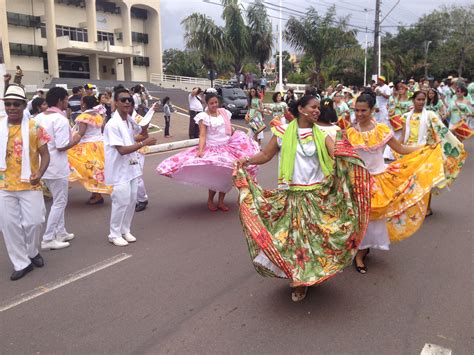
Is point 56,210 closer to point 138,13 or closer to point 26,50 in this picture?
point 26,50

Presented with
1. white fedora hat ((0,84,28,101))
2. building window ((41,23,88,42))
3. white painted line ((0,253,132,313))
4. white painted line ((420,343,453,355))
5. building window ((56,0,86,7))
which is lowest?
white painted line ((420,343,453,355))

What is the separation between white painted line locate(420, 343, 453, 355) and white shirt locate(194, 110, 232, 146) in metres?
4.41

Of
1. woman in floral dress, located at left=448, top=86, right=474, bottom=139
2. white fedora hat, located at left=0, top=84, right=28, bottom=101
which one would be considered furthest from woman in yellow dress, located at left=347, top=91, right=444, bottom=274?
woman in floral dress, located at left=448, top=86, right=474, bottom=139

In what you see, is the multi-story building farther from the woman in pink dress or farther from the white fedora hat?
the white fedora hat

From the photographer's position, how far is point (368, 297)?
13.7 feet

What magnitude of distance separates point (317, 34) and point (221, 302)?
2936 centimetres

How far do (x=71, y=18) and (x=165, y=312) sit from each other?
44735mm

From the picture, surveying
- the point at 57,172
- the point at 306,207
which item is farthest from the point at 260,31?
the point at 306,207

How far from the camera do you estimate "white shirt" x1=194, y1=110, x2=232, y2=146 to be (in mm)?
6957

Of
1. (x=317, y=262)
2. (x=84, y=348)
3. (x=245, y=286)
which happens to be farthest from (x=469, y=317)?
(x=84, y=348)

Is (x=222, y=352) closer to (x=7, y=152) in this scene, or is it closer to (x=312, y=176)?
(x=312, y=176)

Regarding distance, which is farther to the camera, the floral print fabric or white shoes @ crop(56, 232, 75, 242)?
white shoes @ crop(56, 232, 75, 242)

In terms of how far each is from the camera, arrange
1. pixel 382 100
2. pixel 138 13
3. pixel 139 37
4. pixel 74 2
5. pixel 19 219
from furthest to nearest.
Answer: pixel 139 37 → pixel 138 13 → pixel 74 2 → pixel 382 100 → pixel 19 219

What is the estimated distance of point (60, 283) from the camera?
15.1 feet
